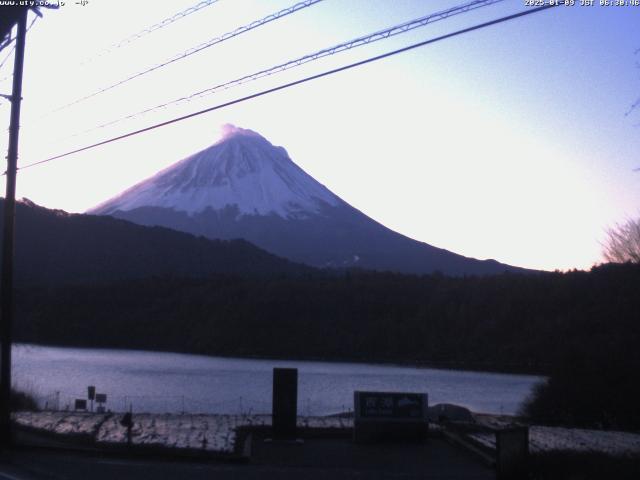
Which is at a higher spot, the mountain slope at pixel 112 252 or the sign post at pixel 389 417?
the mountain slope at pixel 112 252

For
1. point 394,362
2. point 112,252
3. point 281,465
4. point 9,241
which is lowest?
point 281,465

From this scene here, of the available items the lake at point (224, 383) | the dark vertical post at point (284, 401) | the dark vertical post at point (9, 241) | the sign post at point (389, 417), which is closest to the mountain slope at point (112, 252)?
the lake at point (224, 383)

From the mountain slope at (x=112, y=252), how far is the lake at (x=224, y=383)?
24.7 m

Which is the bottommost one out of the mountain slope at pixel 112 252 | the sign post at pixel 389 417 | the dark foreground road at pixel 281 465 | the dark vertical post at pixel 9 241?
the dark foreground road at pixel 281 465

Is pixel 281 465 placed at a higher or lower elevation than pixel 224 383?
lower

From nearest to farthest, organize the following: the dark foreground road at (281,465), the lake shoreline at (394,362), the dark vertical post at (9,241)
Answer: the dark foreground road at (281,465) → the dark vertical post at (9,241) → the lake shoreline at (394,362)

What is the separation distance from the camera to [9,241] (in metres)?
18.5

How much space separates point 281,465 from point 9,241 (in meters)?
6.95

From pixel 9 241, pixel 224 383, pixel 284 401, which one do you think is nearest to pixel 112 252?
pixel 224 383

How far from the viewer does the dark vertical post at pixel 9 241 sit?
1772 centimetres

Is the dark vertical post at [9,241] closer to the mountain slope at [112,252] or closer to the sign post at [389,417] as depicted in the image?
the sign post at [389,417]

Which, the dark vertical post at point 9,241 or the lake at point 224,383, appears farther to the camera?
the lake at point 224,383

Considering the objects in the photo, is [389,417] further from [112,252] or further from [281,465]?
[112,252]

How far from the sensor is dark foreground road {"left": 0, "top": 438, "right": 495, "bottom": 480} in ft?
48.0
